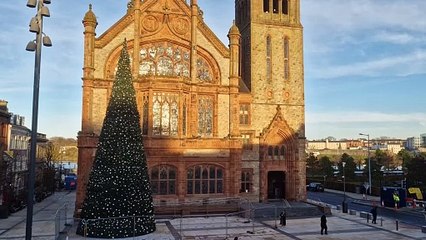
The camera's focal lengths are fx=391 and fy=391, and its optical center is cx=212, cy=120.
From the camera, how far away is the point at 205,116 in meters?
38.9

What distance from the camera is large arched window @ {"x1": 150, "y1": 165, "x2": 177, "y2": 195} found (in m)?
35.9

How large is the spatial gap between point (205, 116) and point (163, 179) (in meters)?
7.53

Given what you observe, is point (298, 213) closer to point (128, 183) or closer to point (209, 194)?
point (209, 194)

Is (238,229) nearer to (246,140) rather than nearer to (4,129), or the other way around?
(246,140)

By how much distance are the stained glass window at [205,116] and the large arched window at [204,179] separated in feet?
11.5

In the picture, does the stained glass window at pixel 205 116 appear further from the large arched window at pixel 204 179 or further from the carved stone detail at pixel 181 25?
the carved stone detail at pixel 181 25

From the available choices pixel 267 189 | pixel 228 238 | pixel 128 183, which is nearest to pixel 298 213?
pixel 267 189

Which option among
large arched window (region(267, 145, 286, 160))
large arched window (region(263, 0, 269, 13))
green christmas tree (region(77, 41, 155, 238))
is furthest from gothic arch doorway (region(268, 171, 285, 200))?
green christmas tree (region(77, 41, 155, 238))

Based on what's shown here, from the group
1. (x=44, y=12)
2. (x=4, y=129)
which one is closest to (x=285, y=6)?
(x=44, y=12)

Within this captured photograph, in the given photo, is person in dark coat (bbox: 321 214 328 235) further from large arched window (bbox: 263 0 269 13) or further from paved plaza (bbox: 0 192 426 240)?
large arched window (bbox: 263 0 269 13)

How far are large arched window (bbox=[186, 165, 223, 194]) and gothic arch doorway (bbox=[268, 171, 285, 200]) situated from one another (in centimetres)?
813

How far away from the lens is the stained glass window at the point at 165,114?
3634 centimetres

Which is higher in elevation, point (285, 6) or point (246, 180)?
point (285, 6)

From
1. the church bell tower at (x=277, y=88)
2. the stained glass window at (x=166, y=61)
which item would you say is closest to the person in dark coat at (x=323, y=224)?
the church bell tower at (x=277, y=88)
